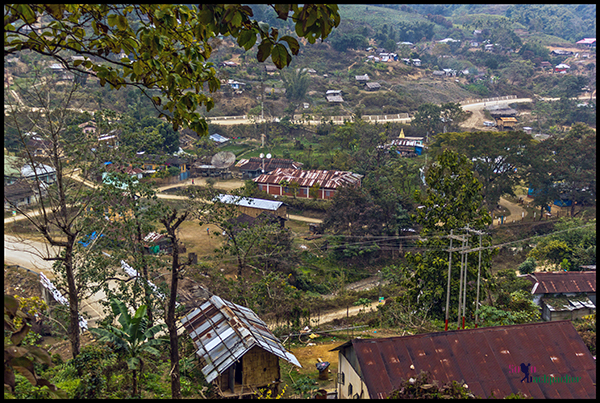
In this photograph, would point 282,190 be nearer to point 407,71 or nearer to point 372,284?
point 372,284

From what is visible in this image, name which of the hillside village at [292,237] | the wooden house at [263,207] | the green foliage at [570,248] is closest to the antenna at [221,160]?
the hillside village at [292,237]

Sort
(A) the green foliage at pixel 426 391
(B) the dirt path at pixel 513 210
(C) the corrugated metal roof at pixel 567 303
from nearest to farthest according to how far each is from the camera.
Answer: (A) the green foliage at pixel 426 391 < (C) the corrugated metal roof at pixel 567 303 < (B) the dirt path at pixel 513 210

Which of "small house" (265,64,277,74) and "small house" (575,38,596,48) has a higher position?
"small house" (575,38,596,48)

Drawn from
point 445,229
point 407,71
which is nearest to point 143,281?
point 445,229

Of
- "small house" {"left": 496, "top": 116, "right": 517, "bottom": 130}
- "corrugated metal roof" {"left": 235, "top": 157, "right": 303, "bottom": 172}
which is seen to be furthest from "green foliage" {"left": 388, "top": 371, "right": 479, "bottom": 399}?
"small house" {"left": 496, "top": 116, "right": 517, "bottom": 130}

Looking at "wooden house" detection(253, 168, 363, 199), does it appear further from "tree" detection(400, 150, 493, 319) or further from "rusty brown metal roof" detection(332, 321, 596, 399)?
"rusty brown metal roof" detection(332, 321, 596, 399)

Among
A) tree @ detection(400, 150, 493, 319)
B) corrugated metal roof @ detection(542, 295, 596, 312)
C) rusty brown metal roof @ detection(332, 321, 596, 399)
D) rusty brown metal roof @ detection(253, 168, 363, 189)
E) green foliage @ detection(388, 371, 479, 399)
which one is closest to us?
green foliage @ detection(388, 371, 479, 399)

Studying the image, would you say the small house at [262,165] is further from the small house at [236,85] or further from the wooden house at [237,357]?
the wooden house at [237,357]
